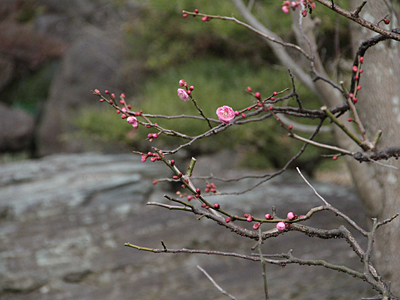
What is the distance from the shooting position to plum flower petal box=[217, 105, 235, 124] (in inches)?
33.9

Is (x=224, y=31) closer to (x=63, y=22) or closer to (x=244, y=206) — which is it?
(x=244, y=206)

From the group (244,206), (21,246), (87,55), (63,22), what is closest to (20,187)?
(21,246)

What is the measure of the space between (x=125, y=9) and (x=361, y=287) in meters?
6.87

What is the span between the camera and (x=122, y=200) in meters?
3.39

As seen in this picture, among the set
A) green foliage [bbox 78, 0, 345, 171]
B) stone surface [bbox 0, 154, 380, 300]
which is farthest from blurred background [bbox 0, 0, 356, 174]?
stone surface [bbox 0, 154, 380, 300]

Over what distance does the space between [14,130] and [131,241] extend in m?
4.48

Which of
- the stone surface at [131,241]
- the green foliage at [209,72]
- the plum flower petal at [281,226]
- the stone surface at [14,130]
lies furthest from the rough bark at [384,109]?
the stone surface at [14,130]

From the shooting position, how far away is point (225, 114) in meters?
0.87

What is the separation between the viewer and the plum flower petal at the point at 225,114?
0.86m

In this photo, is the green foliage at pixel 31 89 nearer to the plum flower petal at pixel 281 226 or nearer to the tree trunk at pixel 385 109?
the tree trunk at pixel 385 109

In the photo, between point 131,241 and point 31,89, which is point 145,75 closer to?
point 131,241

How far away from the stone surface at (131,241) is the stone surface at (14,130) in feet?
10.0

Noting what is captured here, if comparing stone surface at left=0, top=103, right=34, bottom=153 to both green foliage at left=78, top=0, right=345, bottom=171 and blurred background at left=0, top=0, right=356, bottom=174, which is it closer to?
blurred background at left=0, top=0, right=356, bottom=174

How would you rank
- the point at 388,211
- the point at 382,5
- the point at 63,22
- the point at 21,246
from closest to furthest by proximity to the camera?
the point at 382,5 < the point at 388,211 < the point at 21,246 < the point at 63,22
